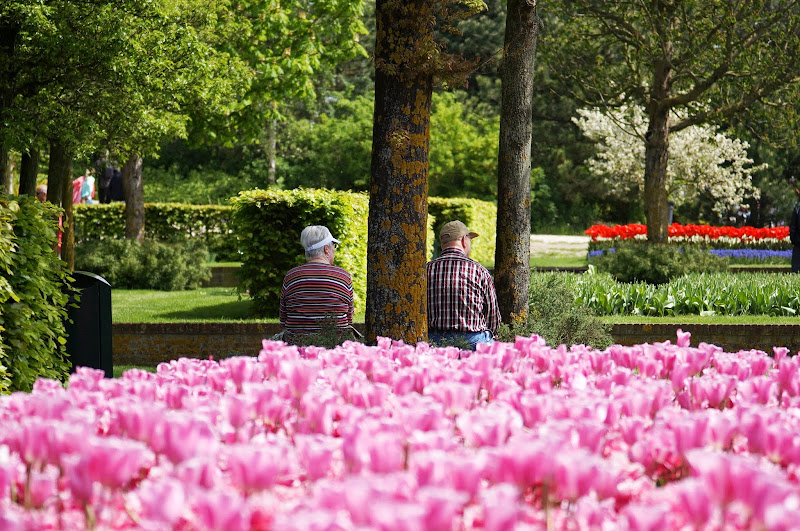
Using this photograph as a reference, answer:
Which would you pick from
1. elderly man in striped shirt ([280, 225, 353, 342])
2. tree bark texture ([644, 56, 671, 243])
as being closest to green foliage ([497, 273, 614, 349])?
elderly man in striped shirt ([280, 225, 353, 342])

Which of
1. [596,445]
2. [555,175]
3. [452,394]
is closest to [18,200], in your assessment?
[452,394]

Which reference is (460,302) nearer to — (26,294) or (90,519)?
(26,294)

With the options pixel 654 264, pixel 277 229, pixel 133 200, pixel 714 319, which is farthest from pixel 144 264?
pixel 714 319

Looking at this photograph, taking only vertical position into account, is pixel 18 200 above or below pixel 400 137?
below

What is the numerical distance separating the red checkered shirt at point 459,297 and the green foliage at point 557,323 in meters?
0.56

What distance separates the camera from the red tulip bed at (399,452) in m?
1.52

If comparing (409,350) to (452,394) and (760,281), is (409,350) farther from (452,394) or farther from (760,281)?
(760,281)

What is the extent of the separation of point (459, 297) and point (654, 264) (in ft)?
33.7

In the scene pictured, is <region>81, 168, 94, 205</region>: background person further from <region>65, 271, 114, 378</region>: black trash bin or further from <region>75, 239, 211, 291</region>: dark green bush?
<region>65, 271, 114, 378</region>: black trash bin

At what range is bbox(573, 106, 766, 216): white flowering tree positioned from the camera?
36.9 m

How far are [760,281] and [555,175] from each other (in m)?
32.9

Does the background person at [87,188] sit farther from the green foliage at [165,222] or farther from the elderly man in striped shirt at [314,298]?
the elderly man in striped shirt at [314,298]

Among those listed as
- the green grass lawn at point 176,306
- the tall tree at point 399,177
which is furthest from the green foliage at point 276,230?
the tall tree at point 399,177

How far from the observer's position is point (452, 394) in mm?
2350
